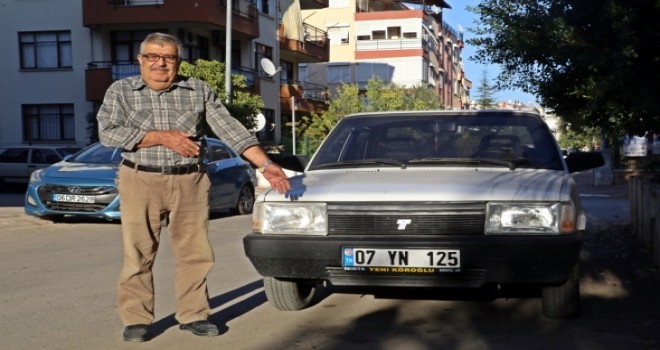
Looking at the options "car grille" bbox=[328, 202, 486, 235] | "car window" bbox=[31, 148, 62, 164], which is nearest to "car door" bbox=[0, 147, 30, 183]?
"car window" bbox=[31, 148, 62, 164]

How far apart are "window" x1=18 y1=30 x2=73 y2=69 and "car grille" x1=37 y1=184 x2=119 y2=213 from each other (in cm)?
2333

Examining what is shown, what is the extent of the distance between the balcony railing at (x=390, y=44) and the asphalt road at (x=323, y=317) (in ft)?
193

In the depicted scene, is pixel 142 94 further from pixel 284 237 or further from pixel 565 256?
pixel 565 256

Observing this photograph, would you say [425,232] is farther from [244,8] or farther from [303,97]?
[303,97]

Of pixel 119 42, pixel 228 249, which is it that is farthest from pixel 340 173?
pixel 119 42

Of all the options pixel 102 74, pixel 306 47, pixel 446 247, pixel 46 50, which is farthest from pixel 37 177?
pixel 306 47

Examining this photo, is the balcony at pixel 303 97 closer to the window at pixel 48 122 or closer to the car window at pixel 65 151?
the window at pixel 48 122

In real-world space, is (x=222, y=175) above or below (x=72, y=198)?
above

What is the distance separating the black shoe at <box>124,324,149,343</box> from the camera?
17.9 ft

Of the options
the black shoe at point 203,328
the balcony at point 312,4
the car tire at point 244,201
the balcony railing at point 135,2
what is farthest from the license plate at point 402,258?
the balcony at point 312,4

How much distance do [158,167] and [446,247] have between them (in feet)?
5.89

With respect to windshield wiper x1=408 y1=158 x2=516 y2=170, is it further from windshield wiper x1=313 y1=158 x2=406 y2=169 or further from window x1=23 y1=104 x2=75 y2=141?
window x1=23 y1=104 x2=75 y2=141

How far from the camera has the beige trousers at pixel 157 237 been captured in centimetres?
539

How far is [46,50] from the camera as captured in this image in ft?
119
